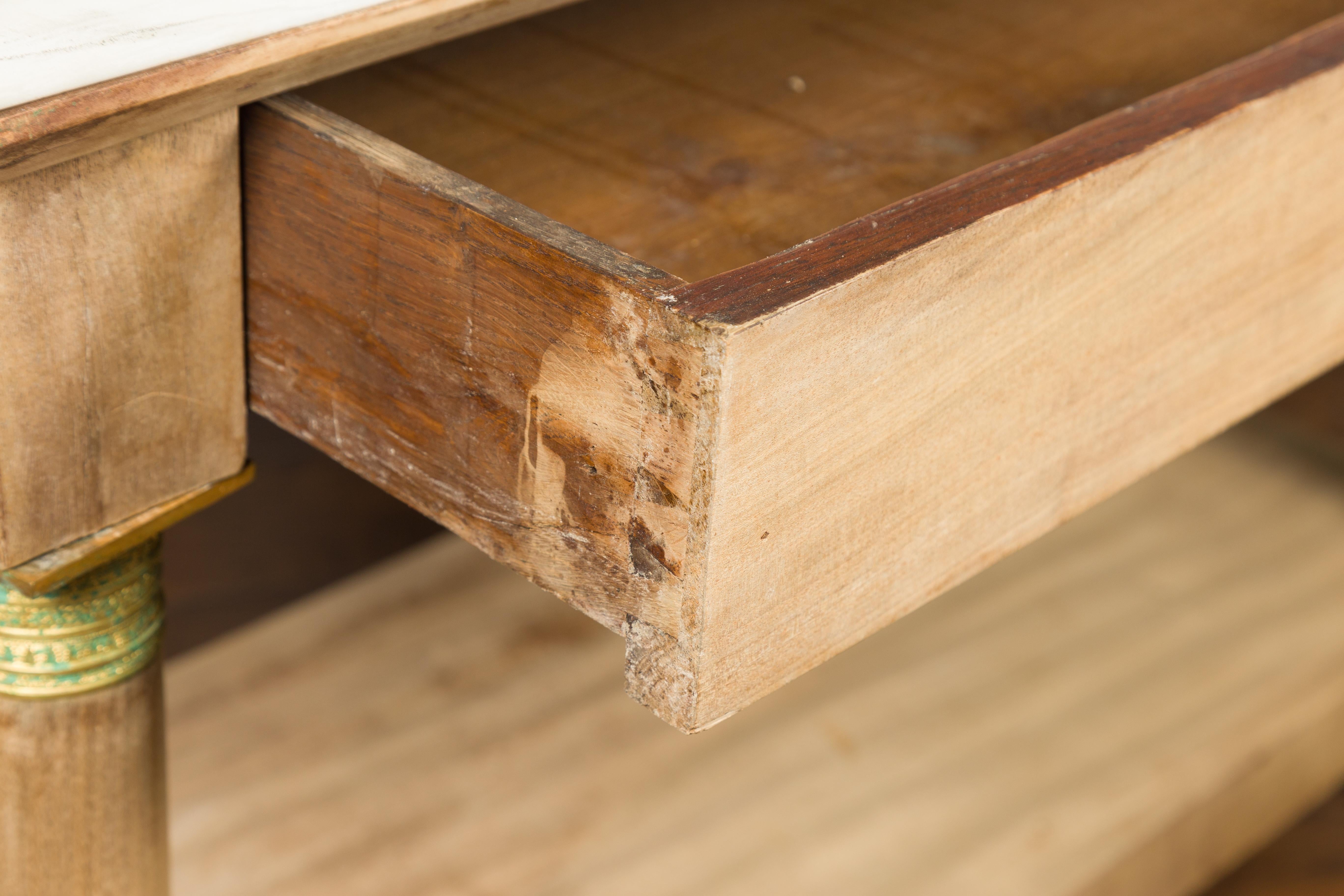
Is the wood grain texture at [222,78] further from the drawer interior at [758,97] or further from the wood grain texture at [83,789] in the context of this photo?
the wood grain texture at [83,789]

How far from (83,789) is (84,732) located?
0.02m

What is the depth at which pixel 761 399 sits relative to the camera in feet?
1.30

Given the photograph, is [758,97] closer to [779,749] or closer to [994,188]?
[994,188]

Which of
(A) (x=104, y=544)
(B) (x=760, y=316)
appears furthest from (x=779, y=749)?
(B) (x=760, y=316)

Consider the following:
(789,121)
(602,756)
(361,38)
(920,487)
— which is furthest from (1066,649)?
(361,38)

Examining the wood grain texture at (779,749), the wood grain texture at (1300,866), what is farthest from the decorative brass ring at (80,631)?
the wood grain texture at (1300,866)

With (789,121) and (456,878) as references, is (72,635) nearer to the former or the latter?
(789,121)

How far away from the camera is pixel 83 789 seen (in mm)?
594

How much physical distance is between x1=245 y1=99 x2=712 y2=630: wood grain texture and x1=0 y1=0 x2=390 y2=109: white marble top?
0.11 feet

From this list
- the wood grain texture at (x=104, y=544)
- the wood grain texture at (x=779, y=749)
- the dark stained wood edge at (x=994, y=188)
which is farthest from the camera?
the wood grain texture at (x=779, y=749)

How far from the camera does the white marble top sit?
425 mm

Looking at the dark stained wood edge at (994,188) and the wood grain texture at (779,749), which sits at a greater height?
the dark stained wood edge at (994,188)

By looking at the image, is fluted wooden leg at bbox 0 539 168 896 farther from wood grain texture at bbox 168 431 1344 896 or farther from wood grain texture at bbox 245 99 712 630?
wood grain texture at bbox 168 431 1344 896

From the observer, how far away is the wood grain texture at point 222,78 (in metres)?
0.42
